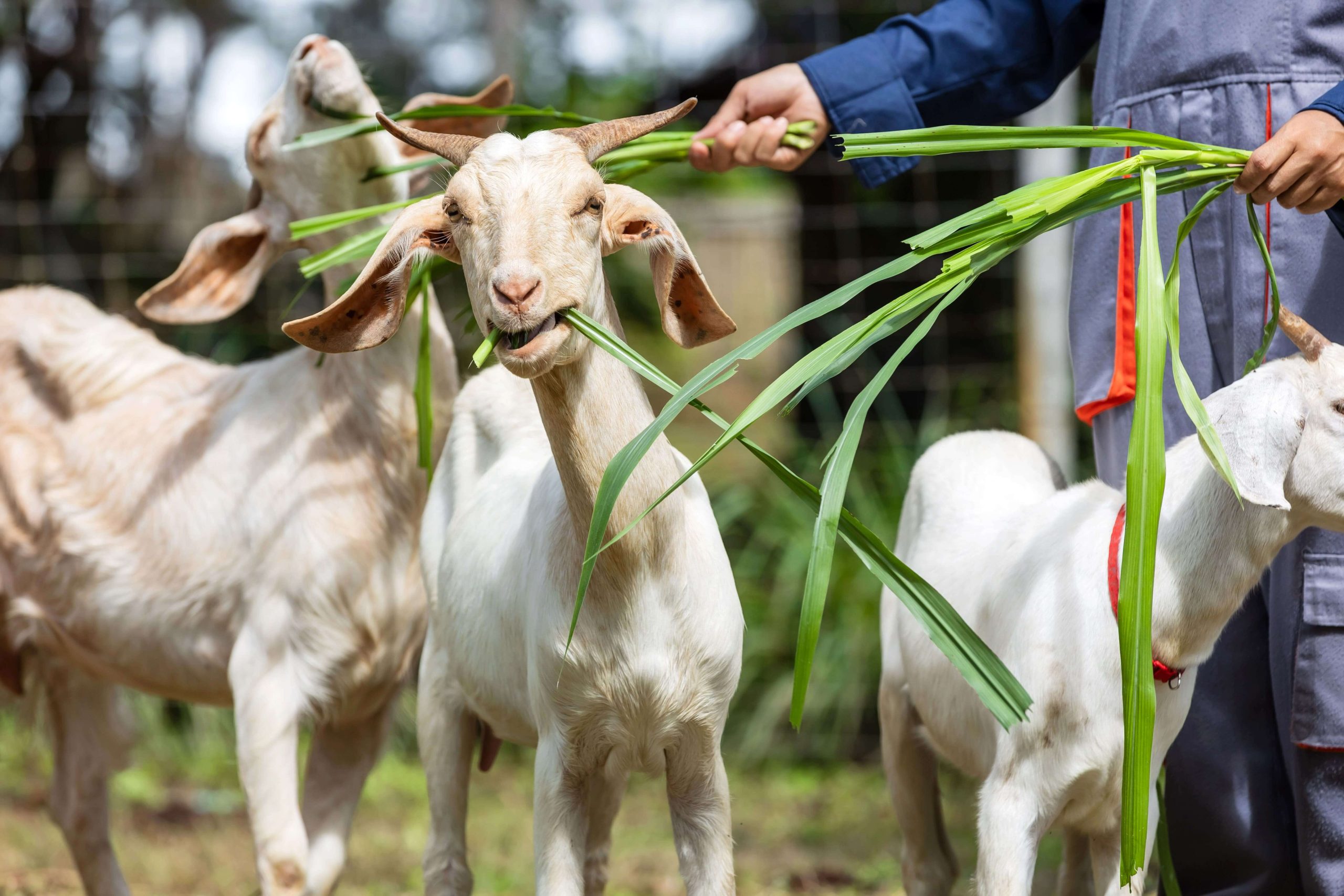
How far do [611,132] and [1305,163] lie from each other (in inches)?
45.0

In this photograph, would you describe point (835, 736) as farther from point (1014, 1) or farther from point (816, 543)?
point (816, 543)

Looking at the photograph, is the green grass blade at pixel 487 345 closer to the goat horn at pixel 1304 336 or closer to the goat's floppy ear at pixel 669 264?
the goat's floppy ear at pixel 669 264

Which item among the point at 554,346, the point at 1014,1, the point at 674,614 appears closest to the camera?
the point at 554,346

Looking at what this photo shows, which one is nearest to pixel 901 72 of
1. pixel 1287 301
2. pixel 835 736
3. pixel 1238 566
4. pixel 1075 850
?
pixel 1287 301

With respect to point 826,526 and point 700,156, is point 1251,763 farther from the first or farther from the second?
point 700,156

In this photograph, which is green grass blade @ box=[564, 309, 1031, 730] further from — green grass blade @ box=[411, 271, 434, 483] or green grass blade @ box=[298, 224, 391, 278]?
green grass blade @ box=[298, 224, 391, 278]

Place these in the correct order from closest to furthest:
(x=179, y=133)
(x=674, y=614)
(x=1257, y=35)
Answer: (x=674, y=614)
(x=1257, y=35)
(x=179, y=133)

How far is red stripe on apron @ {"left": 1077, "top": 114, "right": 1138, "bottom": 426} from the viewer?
286cm

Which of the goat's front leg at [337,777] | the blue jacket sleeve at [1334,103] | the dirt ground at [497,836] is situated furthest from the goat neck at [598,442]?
the dirt ground at [497,836]

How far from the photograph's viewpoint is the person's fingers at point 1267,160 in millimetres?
2330

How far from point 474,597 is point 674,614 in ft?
1.93

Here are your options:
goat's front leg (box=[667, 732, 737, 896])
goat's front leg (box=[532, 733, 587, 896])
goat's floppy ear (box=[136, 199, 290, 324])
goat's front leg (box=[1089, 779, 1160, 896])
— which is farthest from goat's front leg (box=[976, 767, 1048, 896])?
goat's floppy ear (box=[136, 199, 290, 324])

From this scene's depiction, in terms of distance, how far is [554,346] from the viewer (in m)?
2.10

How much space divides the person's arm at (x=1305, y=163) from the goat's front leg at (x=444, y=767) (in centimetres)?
183
